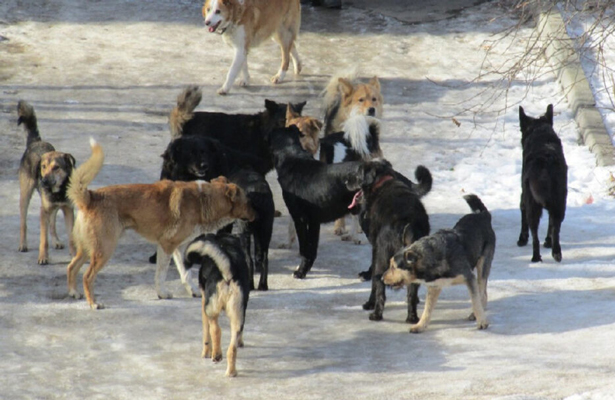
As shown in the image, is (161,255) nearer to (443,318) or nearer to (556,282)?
(443,318)

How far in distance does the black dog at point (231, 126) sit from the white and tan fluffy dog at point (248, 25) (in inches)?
143

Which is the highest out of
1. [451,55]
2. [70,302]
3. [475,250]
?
[451,55]

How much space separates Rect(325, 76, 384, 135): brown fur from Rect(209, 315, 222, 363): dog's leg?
488cm

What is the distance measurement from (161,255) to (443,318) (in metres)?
2.45

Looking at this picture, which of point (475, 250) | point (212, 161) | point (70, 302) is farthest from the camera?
point (212, 161)

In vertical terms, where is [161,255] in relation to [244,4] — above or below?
below

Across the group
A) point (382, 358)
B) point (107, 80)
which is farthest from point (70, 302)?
point (107, 80)

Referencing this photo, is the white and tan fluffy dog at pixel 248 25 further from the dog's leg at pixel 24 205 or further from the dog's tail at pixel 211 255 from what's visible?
the dog's tail at pixel 211 255

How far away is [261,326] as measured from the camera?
24.3 feet

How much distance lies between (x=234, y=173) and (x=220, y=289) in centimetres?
243

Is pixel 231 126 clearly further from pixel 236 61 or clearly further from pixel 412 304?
pixel 236 61

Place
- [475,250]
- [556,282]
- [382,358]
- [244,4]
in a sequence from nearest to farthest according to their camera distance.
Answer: [382,358] → [475,250] → [556,282] → [244,4]

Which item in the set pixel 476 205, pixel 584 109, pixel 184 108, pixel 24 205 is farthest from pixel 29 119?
pixel 584 109

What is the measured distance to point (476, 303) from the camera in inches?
281
